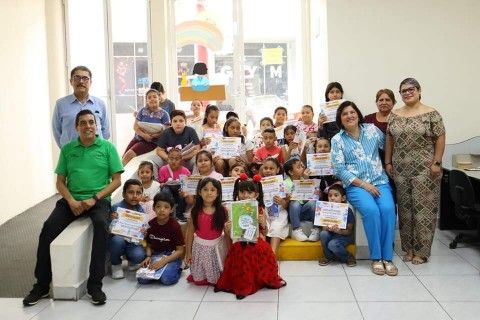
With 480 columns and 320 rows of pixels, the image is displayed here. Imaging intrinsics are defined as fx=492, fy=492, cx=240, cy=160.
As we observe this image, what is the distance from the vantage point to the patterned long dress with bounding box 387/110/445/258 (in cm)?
424

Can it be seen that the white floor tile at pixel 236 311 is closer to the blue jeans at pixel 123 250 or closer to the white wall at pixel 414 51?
the blue jeans at pixel 123 250

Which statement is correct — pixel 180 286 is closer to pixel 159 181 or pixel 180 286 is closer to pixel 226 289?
pixel 226 289

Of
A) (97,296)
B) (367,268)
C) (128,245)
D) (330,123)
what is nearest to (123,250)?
(128,245)

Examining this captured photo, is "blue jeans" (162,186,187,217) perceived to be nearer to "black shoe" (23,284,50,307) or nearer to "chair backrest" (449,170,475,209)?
"black shoe" (23,284,50,307)

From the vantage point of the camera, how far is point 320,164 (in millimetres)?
4715

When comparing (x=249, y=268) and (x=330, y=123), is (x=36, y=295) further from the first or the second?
(x=330, y=123)

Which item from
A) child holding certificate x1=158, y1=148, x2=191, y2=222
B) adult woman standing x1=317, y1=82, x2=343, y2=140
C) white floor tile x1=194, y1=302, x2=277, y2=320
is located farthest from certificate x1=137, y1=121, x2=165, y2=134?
white floor tile x1=194, y1=302, x2=277, y2=320

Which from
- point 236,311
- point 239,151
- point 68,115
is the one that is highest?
point 68,115

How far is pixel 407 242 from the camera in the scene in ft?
14.6

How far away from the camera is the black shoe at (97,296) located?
355 centimetres

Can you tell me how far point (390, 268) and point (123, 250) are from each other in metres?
2.23

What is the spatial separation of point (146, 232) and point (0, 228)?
2.69 metres

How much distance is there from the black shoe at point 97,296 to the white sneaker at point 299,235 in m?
1.79

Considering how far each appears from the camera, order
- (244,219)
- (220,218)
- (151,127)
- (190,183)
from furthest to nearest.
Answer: (151,127), (190,183), (220,218), (244,219)
